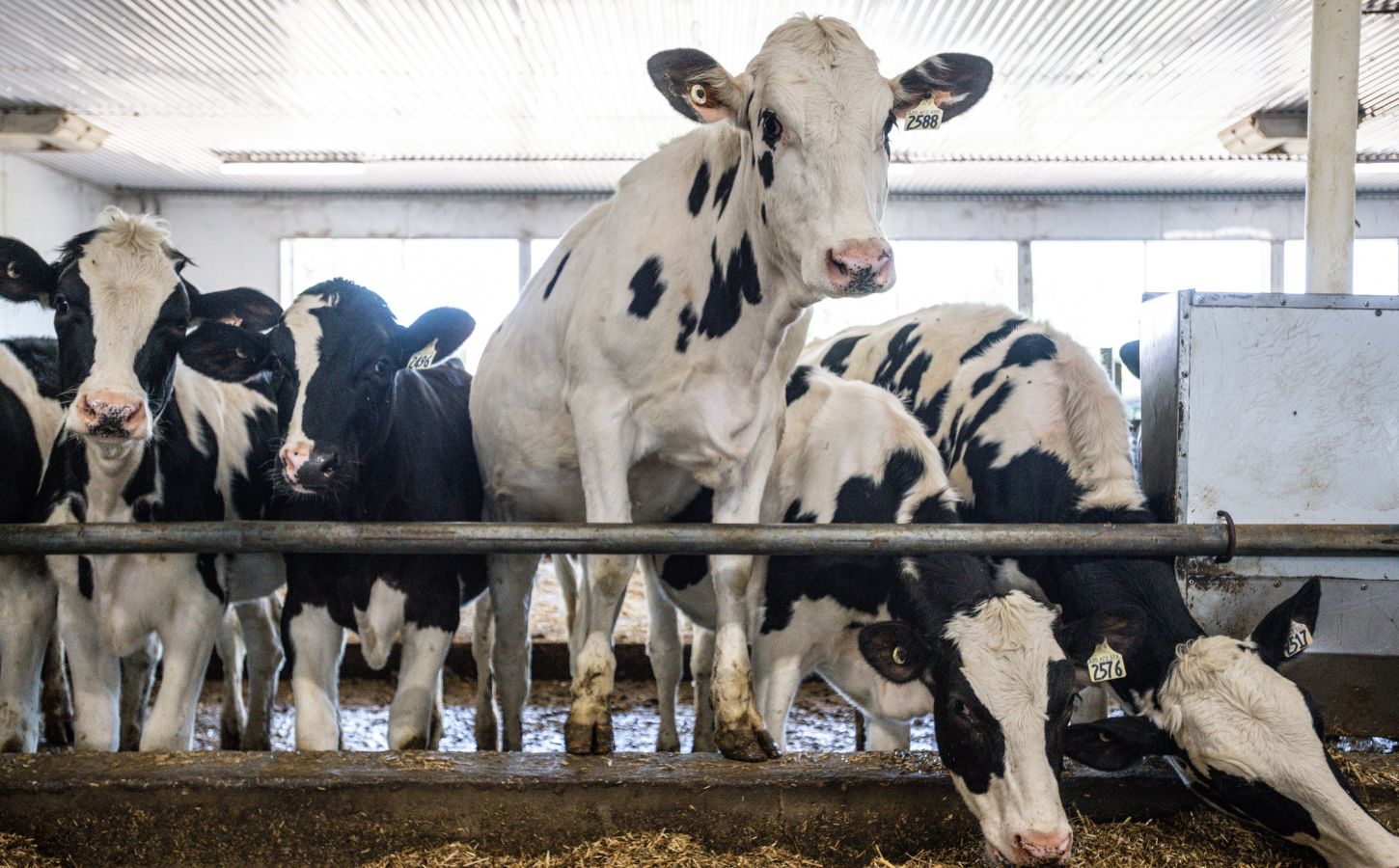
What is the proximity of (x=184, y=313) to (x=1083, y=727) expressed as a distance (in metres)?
2.81

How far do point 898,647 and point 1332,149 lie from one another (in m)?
3.23

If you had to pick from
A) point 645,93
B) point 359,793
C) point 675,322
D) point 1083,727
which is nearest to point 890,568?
point 1083,727

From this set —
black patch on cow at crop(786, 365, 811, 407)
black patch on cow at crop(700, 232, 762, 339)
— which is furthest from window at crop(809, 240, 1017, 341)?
black patch on cow at crop(700, 232, 762, 339)

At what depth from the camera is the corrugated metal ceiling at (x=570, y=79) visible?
31.6 feet

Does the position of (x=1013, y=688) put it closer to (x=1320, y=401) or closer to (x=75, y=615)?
(x=1320, y=401)

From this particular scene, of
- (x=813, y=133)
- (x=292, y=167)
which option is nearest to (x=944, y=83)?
(x=813, y=133)

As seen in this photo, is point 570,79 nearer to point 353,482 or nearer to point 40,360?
point 40,360

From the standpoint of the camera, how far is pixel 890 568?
3.56 meters

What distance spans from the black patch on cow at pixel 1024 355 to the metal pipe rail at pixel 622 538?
1.69 meters

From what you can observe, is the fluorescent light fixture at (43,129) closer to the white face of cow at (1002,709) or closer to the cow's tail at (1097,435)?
the cow's tail at (1097,435)

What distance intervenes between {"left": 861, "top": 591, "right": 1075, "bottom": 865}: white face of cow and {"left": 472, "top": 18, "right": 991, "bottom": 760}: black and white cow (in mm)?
486

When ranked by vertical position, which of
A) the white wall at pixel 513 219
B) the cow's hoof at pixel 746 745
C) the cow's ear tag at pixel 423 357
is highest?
the white wall at pixel 513 219

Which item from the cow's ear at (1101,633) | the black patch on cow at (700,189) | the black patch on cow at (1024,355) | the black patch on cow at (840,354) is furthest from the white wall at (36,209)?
the cow's ear at (1101,633)

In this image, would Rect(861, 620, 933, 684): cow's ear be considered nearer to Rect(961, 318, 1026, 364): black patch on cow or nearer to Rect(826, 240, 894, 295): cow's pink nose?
Rect(826, 240, 894, 295): cow's pink nose
